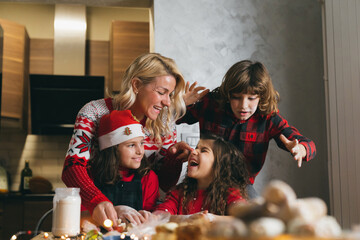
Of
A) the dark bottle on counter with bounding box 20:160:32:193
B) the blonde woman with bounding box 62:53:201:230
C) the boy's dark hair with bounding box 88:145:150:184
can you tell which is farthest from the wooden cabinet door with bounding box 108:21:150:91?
the boy's dark hair with bounding box 88:145:150:184

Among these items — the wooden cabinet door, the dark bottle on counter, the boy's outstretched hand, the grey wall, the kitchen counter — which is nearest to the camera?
the boy's outstretched hand

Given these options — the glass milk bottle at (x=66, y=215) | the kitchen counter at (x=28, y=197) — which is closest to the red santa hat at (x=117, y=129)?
the glass milk bottle at (x=66, y=215)

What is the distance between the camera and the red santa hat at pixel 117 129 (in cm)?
170

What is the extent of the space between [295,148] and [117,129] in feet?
2.40

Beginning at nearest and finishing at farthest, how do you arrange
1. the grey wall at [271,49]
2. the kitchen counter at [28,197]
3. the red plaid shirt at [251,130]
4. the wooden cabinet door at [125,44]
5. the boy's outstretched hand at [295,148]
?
1. the boy's outstretched hand at [295,148]
2. the red plaid shirt at [251,130]
3. the grey wall at [271,49]
4. the kitchen counter at [28,197]
5. the wooden cabinet door at [125,44]

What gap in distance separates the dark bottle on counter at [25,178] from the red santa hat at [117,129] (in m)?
2.50

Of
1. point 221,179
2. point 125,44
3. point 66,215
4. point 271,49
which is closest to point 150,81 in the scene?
point 221,179

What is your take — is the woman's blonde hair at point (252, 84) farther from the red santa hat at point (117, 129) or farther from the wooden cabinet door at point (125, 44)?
the wooden cabinet door at point (125, 44)

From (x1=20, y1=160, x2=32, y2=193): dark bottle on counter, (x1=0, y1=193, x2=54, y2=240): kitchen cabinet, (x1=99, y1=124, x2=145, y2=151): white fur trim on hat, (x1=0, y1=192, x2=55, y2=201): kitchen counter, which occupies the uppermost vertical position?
(x1=99, y1=124, x2=145, y2=151): white fur trim on hat

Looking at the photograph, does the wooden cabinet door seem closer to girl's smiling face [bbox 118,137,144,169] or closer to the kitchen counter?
the kitchen counter

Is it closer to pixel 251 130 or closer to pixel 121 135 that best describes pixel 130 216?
pixel 121 135

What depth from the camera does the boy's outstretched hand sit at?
63.7 inches

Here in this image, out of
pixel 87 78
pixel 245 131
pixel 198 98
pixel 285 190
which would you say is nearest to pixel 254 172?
pixel 245 131

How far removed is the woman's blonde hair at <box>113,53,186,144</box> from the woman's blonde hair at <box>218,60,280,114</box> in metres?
0.23
